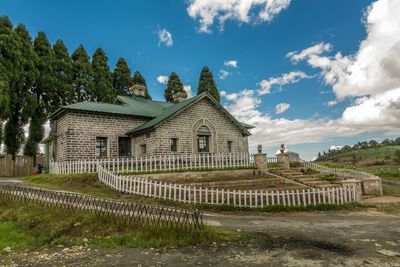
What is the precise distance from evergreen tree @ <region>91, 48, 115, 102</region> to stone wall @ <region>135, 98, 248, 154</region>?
14.6 m

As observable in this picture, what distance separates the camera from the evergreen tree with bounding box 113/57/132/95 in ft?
123

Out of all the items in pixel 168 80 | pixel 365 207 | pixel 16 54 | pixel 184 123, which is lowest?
pixel 365 207

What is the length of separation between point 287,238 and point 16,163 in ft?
79.1

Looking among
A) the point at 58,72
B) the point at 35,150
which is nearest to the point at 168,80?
the point at 58,72

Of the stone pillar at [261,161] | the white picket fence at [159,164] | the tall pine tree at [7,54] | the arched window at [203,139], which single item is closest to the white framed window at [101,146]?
the white picket fence at [159,164]

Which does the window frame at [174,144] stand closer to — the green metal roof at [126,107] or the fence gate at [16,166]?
the green metal roof at [126,107]

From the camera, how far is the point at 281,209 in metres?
10.1

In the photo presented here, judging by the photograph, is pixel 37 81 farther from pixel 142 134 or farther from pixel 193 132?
pixel 193 132

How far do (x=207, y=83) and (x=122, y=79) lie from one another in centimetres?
1183

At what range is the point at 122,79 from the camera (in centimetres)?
3750

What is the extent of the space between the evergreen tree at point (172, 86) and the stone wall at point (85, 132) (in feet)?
65.3

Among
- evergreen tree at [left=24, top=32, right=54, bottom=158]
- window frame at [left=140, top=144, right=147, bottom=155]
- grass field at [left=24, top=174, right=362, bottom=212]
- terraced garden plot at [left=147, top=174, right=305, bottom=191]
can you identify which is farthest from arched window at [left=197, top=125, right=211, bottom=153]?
evergreen tree at [left=24, top=32, right=54, bottom=158]

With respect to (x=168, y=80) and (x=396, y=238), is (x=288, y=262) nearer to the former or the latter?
(x=396, y=238)

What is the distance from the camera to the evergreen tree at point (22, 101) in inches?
961
